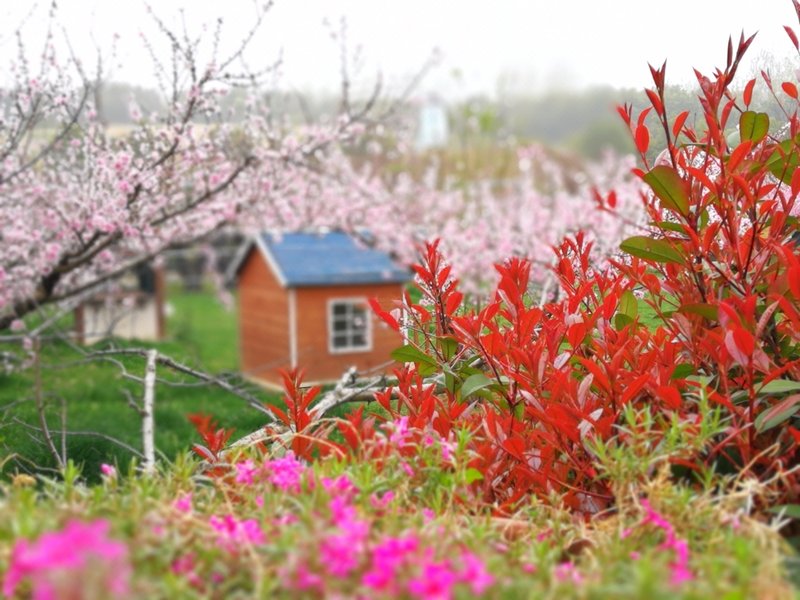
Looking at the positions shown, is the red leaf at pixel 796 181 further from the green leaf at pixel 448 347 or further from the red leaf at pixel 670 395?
the green leaf at pixel 448 347

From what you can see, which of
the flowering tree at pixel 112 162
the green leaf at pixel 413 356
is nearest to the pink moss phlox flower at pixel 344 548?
the green leaf at pixel 413 356

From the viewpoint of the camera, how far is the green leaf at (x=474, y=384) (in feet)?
6.84

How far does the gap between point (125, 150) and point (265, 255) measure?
5968 mm

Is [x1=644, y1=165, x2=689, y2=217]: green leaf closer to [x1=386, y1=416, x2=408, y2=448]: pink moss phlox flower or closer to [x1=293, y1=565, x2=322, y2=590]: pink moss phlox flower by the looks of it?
[x1=386, y1=416, x2=408, y2=448]: pink moss phlox flower

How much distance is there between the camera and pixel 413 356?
2.32 metres

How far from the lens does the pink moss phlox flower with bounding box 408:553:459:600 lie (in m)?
1.10

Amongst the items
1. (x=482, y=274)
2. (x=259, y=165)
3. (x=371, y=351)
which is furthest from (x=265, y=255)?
(x=259, y=165)

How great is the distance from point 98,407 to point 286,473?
3591 millimetres

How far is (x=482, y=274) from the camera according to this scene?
8.66 m

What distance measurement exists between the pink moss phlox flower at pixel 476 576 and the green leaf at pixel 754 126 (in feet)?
4.54

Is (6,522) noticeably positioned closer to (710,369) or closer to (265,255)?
(710,369)

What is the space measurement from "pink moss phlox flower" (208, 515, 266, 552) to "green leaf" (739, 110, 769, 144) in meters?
1.46

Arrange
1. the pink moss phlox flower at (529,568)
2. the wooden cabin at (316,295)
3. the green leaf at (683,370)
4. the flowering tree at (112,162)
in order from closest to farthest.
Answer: the pink moss phlox flower at (529,568) → the green leaf at (683,370) → the flowering tree at (112,162) → the wooden cabin at (316,295)

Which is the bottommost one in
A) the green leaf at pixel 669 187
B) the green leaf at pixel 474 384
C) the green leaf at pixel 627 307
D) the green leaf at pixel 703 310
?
the green leaf at pixel 474 384
